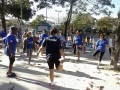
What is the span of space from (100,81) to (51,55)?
2.73m

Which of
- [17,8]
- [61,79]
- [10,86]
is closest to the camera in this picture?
[10,86]

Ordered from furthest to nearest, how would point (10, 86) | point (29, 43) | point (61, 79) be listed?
point (29, 43) → point (61, 79) → point (10, 86)

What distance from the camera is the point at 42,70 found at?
1370cm

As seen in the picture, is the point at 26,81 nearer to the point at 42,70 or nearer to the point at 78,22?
the point at 42,70

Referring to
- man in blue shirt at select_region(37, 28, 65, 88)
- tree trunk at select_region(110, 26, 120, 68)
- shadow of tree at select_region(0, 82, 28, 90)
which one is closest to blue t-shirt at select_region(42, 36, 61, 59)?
man in blue shirt at select_region(37, 28, 65, 88)

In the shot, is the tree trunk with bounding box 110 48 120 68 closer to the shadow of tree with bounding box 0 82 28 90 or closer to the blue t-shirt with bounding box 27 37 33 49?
the blue t-shirt with bounding box 27 37 33 49

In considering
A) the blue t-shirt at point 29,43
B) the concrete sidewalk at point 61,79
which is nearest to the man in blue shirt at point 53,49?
the concrete sidewalk at point 61,79

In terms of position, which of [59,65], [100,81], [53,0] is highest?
Result: [53,0]

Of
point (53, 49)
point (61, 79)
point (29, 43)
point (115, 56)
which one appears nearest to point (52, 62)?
point (53, 49)

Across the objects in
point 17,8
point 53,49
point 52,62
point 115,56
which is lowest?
point 115,56

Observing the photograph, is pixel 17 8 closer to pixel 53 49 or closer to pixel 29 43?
pixel 29 43

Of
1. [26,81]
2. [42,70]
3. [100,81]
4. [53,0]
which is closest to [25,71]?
[42,70]

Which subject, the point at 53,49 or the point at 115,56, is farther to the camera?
the point at 115,56

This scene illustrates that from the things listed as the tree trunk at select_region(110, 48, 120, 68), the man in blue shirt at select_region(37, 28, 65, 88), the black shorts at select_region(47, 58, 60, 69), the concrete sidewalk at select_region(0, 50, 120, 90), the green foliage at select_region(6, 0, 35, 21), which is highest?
the green foliage at select_region(6, 0, 35, 21)
